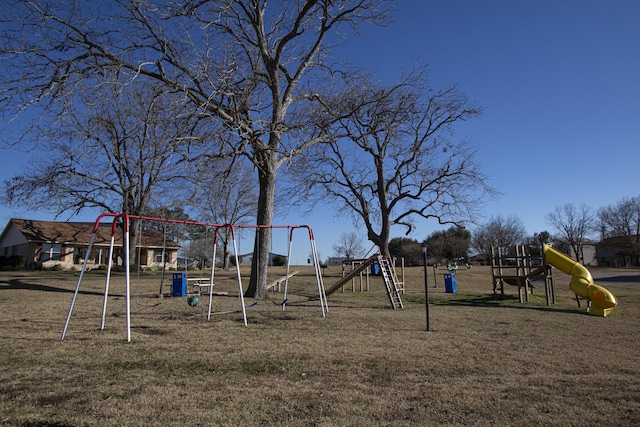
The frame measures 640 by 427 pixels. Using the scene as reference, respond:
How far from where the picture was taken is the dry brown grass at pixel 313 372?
4066 millimetres

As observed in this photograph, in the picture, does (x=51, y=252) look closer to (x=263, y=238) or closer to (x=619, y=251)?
(x=263, y=238)

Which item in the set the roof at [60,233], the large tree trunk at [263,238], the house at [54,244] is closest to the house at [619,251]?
the house at [54,244]

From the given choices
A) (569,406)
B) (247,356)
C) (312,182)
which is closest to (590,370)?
(569,406)

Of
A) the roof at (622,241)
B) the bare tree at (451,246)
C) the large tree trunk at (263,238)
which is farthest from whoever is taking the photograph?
the bare tree at (451,246)

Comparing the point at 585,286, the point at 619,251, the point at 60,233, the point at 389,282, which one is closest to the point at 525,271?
the point at 585,286

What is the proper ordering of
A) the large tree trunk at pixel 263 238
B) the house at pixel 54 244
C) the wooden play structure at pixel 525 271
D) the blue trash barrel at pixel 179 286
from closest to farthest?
the large tree trunk at pixel 263 238
the wooden play structure at pixel 525 271
the blue trash barrel at pixel 179 286
the house at pixel 54 244

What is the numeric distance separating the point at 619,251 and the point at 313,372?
9250 cm

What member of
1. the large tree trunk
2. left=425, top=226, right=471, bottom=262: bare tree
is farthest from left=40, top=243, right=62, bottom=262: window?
left=425, top=226, right=471, bottom=262: bare tree

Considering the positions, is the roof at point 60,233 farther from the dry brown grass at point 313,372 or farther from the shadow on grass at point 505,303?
the dry brown grass at point 313,372

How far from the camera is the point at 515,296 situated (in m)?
18.2

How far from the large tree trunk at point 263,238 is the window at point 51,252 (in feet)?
109

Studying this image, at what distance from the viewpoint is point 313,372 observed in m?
5.58

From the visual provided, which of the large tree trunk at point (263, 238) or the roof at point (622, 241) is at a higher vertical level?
the roof at point (622, 241)

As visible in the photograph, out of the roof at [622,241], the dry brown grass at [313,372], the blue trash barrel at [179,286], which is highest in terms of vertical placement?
the roof at [622,241]
